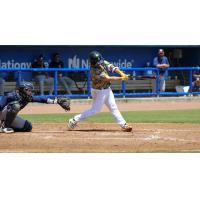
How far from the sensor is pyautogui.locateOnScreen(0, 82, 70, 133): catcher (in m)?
14.8

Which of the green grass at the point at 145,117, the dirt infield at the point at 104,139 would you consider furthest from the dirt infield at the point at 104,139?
the green grass at the point at 145,117

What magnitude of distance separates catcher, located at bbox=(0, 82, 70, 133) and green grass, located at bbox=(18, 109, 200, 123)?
289cm

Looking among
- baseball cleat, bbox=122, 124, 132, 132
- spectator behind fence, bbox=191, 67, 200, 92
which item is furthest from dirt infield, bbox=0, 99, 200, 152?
spectator behind fence, bbox=191, 67, 200, 92

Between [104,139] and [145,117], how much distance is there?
547cm

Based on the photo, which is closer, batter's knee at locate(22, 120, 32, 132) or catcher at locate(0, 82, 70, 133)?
catcher at locate(0, 82, 70, 133)

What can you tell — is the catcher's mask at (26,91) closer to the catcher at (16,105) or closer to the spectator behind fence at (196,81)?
the catcher at (16,105)

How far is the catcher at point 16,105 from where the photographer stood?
583 inches

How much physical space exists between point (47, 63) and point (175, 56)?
6.20m

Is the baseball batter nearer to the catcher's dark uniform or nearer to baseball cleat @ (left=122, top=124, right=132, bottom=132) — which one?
baseball cleat @ (left=122, top=124, right=132, bottom=132)
